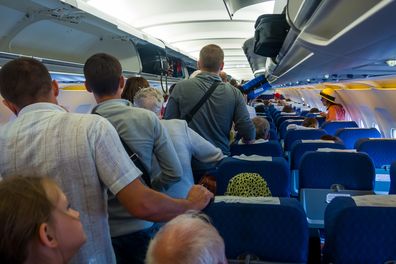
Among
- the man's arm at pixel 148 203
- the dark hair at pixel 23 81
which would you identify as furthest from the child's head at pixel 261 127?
the dark hair at pixel 23 81

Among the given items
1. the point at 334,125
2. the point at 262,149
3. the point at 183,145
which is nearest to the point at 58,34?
the point at 183,145

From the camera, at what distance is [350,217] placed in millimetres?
1991

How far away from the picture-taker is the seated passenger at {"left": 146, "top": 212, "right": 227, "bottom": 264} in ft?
4.04

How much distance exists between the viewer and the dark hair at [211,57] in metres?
3.95

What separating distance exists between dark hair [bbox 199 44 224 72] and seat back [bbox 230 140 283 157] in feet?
3.34

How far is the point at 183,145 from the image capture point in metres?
3.04

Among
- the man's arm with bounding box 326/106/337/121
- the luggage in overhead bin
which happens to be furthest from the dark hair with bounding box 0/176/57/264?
the man's arm with bounding box 326/106/337/121

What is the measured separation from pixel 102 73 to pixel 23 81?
0.49 metres

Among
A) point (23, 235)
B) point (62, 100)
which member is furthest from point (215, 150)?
point (62, 100)

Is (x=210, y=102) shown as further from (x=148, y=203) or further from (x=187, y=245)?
(x=187, y=245)

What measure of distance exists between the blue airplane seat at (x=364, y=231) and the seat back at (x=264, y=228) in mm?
163

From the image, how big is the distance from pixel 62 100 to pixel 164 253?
5.41 m

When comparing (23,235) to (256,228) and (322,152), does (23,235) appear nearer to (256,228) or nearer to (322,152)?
(256,228)

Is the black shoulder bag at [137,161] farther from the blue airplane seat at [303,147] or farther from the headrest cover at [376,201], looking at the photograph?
the blue airplane seat at [303,147]
